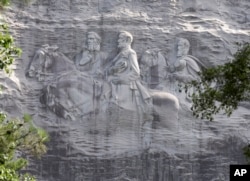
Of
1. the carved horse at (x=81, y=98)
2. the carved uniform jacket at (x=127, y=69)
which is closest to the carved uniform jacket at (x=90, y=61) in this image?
the carved horse at (x=81, y=98)

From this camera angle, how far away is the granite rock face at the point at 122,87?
17391mm

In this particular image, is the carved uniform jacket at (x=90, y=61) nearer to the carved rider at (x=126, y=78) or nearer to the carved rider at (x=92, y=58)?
the carved rider at (x=92, y=58)

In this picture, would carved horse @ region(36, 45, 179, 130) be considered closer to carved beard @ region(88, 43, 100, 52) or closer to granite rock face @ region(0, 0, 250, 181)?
granite rock face @ region(0, 0, 250, 181)

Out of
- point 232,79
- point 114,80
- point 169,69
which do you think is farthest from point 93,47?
point 232,79

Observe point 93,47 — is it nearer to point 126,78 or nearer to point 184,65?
point 126,78

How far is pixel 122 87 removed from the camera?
58.1ft

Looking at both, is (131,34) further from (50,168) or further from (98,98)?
(50,168)

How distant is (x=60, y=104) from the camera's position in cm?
1756

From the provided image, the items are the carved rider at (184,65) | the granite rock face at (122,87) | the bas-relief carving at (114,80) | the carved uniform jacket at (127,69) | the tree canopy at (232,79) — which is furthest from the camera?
the carved rider at (184,65)

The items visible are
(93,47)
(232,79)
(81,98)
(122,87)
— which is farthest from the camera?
(93,47)

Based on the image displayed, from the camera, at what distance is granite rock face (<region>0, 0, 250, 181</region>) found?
57.1 feet

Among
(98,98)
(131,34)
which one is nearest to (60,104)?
(98,98)

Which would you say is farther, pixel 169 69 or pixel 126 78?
pixel 169 69

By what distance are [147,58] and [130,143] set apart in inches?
61.1
